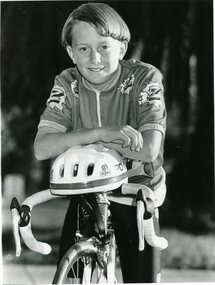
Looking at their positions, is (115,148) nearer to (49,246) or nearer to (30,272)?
(49,246)

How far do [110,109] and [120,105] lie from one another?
0.13ft

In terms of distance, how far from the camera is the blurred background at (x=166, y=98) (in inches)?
73.2

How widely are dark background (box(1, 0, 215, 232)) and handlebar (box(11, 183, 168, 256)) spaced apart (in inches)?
10.4

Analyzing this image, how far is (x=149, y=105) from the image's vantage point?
1.72 meters

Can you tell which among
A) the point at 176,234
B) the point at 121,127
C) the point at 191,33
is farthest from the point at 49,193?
the point at 191,33

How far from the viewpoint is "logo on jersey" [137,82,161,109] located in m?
1.73

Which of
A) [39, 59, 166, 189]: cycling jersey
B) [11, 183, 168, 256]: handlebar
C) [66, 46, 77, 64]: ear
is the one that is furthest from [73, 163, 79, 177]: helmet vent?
[66, 46, 77, 64]: ear

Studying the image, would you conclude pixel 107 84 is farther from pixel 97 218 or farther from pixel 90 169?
pixel 97 218

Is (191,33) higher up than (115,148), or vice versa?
(191,33)

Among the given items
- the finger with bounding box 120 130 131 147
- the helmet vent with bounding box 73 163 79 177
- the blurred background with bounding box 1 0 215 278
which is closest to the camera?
the helmet vent with bounding box 73 163 79 177

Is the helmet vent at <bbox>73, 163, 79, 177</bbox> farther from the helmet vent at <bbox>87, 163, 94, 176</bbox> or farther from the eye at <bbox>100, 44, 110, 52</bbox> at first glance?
the eye at <bbox>100, 44, 110, 52</bbox>

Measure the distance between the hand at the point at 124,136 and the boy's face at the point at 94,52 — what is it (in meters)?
0.21

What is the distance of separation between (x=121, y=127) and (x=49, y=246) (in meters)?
0.47

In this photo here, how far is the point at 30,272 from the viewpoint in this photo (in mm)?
1873
